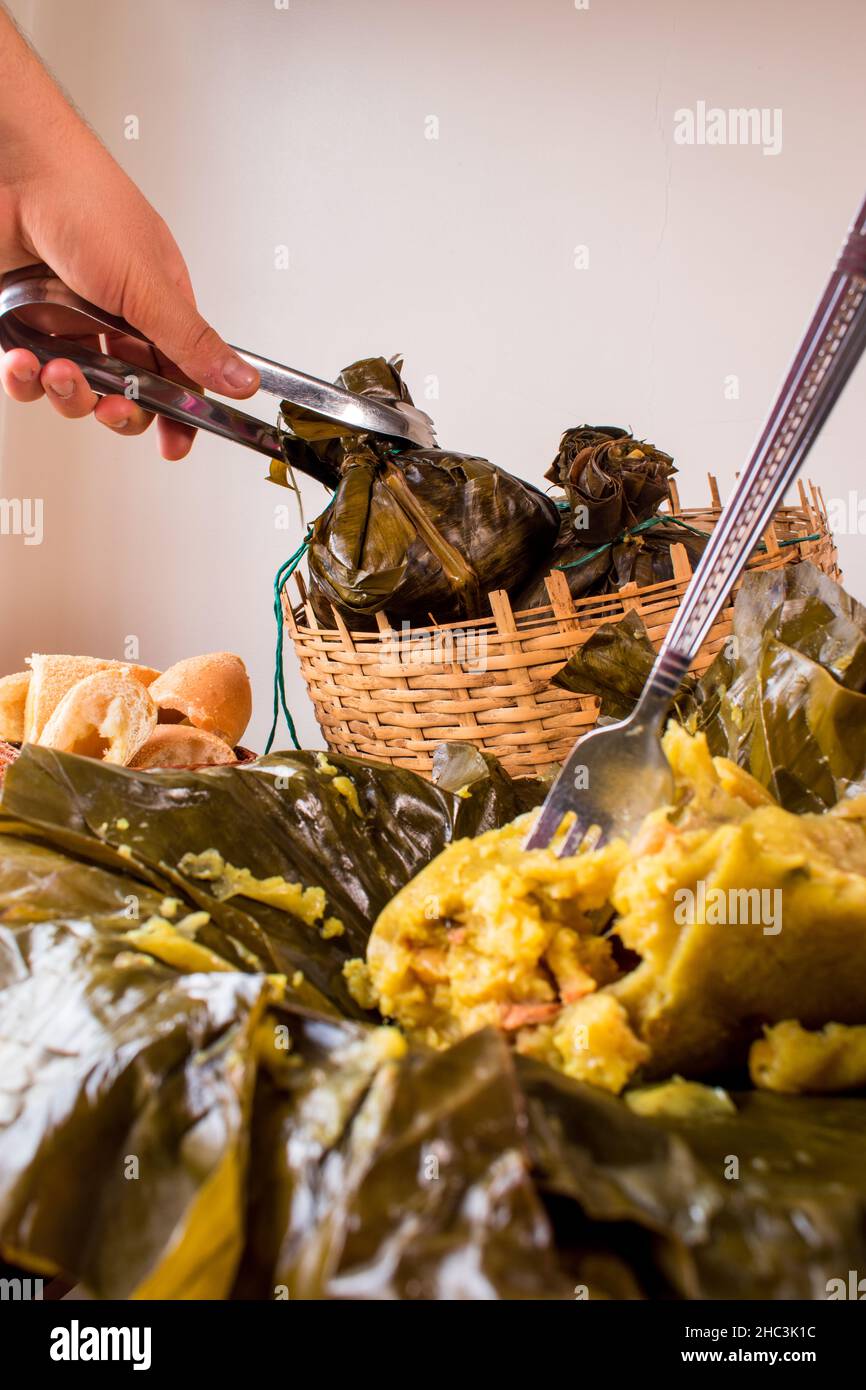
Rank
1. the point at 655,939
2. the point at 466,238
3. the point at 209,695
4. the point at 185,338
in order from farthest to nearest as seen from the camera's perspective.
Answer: the point at 466,238
the point at 209,695
the point at 185,338
the point at 655,939

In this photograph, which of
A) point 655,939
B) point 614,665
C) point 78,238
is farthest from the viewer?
point 78,238

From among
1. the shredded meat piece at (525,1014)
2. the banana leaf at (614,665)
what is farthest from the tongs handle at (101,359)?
the shredded meat piece at (525,1014)

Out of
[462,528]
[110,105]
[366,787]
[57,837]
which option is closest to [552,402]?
[110,105]

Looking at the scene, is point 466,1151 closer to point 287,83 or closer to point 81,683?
point 81,683

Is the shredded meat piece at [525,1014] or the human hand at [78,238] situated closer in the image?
the shredded meat piece at [525,1014]

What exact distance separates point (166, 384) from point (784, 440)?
1.05 meters

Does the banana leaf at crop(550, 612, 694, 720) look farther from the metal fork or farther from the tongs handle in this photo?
the tongs handle

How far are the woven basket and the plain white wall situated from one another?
1.52 meters

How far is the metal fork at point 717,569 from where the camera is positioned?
0.57 metres

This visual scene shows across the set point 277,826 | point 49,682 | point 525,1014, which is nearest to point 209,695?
point 49,682

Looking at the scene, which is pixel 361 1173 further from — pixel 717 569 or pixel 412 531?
pixel 412 531

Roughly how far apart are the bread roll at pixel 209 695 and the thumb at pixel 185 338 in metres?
0.45

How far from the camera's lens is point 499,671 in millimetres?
1386

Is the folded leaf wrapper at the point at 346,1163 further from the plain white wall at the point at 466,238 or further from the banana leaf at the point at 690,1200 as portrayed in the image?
the plain white wall at the point at 466,238
